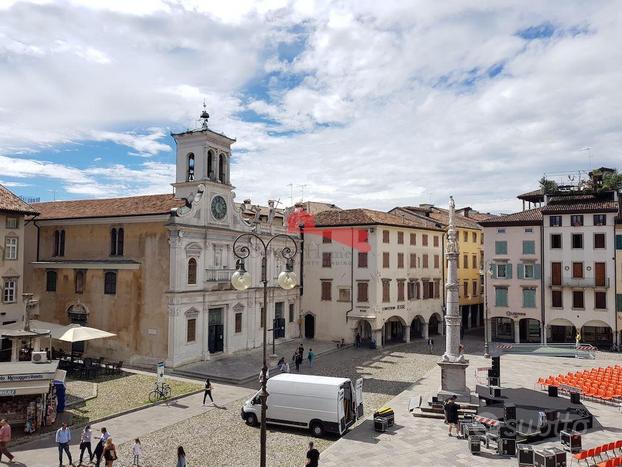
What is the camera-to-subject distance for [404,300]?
44375 mm

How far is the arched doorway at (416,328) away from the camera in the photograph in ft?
158

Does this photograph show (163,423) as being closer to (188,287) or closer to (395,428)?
(395,428)

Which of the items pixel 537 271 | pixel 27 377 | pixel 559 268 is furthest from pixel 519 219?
pixel 27 377

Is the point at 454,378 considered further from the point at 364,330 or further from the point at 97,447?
the point at 364,330

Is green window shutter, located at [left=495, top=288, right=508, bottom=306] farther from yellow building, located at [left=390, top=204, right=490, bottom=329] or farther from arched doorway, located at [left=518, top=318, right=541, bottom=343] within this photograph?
yellow building, located at [left=390, top=204, right=490, bottom=329]

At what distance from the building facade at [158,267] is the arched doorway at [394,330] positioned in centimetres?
1408

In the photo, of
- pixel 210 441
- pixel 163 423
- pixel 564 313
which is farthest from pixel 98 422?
pixel 564 313

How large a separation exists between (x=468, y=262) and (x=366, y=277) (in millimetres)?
17751

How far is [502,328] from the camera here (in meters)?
48.3

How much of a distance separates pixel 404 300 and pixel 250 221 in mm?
15941

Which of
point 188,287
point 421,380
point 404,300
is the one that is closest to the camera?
point 421,380

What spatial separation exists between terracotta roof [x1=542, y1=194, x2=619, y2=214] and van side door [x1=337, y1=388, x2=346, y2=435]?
31.1 m

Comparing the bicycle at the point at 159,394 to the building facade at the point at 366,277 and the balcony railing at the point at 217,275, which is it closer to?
the balcony railing at the point at 217,275

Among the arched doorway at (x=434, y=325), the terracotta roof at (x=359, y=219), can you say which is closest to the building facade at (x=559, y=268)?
the arched doorway at (x=434, y=325)
